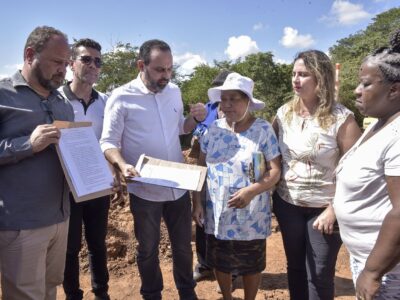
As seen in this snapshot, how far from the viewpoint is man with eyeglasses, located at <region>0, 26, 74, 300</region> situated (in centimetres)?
220

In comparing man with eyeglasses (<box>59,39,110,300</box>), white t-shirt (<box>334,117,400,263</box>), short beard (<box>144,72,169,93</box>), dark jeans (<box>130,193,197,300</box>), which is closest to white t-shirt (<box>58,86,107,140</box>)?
man with eyeglasses (<box>59,39,110,300</box>)

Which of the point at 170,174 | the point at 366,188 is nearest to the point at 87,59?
the point at 170,174

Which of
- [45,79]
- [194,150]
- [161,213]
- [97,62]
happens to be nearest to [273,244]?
[194,150]

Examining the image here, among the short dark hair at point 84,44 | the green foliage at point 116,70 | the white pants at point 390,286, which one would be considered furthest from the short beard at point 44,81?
the green foliage at point 116,70

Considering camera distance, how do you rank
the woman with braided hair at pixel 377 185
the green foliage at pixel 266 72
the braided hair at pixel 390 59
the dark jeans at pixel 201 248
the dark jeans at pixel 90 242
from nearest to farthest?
1. the woman with braided hair at pixel 377 185
2. the braided hair at pixel 390 59
3. the dark jeans at pixel 90 242
4. the dark jeans at pixel 201 248
5. the green foliage at pixel 266 72

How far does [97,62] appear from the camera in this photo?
3.44 meters

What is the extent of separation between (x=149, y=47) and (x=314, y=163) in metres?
1.62

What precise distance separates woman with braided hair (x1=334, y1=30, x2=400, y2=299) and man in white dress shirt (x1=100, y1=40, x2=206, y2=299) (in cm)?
151

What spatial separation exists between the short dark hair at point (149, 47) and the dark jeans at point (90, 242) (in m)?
1.32

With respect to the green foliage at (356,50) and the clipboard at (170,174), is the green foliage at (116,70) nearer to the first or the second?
the green foliage at (356,50)

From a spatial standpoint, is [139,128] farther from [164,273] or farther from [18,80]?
[164,273]

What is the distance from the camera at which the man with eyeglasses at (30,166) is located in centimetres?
220

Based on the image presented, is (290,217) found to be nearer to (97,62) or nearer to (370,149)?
(370,149)

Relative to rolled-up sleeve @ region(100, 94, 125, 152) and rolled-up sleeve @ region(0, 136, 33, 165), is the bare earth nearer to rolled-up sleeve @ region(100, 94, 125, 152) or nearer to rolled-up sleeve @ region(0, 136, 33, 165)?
rolled-up sleeve @ region(100, 94, 125, 152)
